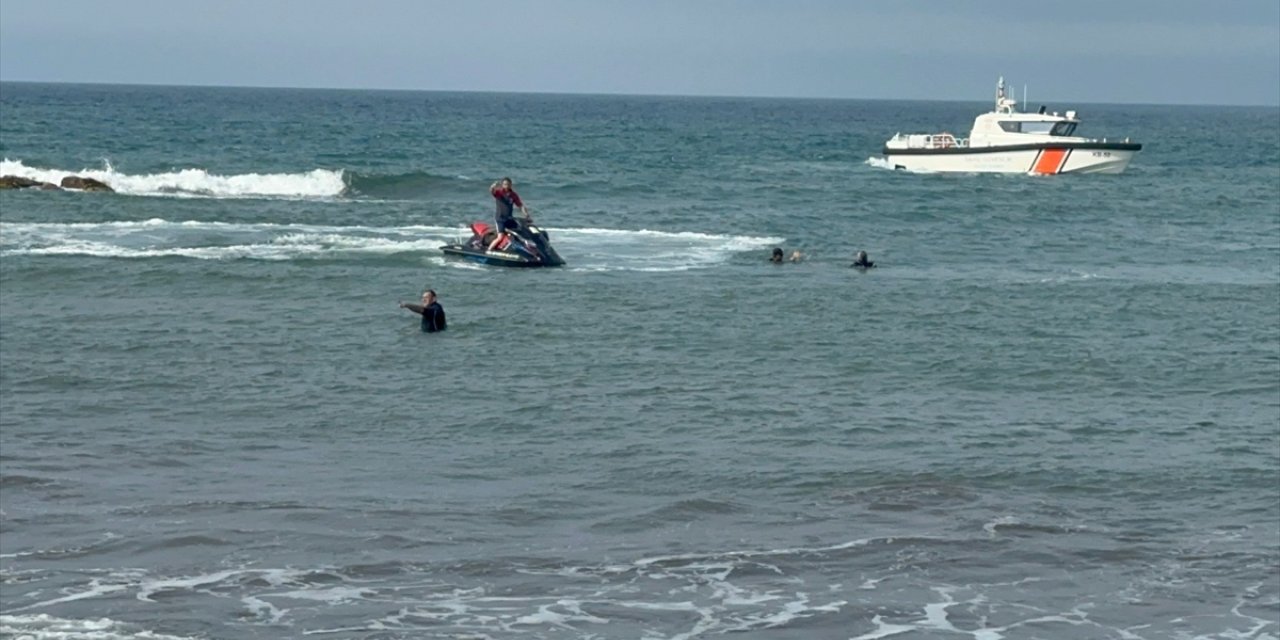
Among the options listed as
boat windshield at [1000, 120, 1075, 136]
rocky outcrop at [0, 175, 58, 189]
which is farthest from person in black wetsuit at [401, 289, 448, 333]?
boat windshield at [1000, 120, 1075, 136]

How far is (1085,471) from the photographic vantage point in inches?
678

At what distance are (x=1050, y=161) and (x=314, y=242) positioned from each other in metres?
32.4

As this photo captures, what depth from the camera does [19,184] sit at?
4547 centimetres

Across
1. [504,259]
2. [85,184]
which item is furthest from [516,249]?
[85,184]

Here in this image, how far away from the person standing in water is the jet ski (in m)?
0.10

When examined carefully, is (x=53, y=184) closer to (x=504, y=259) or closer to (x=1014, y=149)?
(x=504, y=259)

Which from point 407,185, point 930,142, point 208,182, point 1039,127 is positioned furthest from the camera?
point 930,142

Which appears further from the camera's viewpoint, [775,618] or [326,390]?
[326,390]

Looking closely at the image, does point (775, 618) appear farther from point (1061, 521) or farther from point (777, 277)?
point (777, 277)

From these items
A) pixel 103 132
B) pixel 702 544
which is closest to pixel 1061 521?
pixel 702 544

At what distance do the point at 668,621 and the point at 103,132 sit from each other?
74504mm

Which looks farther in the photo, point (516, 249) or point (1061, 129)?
point (1061, 129)

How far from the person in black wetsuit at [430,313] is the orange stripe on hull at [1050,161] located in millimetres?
39433

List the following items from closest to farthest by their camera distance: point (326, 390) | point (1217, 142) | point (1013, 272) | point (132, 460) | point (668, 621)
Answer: point (668, 621) < point (132, 460) < point (326, 390) < point (1013, 272) < point (1217, 142)
